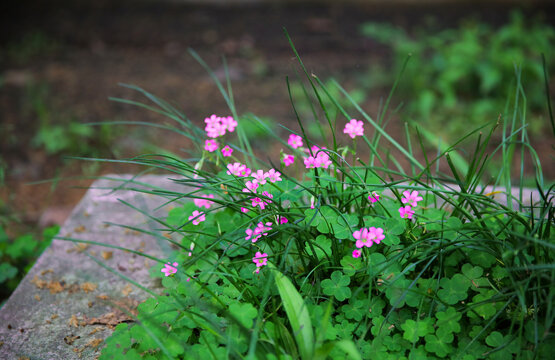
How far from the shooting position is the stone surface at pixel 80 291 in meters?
1.37

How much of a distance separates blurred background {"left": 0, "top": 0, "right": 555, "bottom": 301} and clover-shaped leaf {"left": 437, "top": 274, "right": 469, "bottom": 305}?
5.26 ft

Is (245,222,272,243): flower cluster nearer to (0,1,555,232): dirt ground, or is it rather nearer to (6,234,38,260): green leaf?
(6,234,38,260): green leaf

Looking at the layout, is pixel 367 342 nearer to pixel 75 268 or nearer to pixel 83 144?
pixel 75 268

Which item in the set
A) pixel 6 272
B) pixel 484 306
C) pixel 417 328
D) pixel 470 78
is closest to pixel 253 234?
pixel 417 328

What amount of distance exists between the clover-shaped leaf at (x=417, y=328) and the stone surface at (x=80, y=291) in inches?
29.7

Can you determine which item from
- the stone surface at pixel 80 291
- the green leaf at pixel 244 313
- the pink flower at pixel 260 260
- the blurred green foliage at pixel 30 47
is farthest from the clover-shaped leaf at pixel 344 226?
the blurred green foliage at pixel 30 47

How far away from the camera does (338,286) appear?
4.23ft

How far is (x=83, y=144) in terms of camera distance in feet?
10.7

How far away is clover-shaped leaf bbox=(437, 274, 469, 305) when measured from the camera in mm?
1264

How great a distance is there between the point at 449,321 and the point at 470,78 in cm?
296

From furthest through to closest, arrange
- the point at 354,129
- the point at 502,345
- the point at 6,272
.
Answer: the point at 6,272 < the point at 354,129 < the point at 502,345

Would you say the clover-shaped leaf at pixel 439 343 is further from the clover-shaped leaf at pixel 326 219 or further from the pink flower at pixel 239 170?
the pink flower at pixel 239 170

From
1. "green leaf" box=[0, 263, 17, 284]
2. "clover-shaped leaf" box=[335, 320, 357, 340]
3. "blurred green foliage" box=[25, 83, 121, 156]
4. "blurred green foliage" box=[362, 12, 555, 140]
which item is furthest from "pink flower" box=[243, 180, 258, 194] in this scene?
"blurred green foliage" box=[362, 12, 555, 140]

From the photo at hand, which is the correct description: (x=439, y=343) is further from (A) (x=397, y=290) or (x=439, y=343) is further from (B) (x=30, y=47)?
(B) (x=30, y=47)
